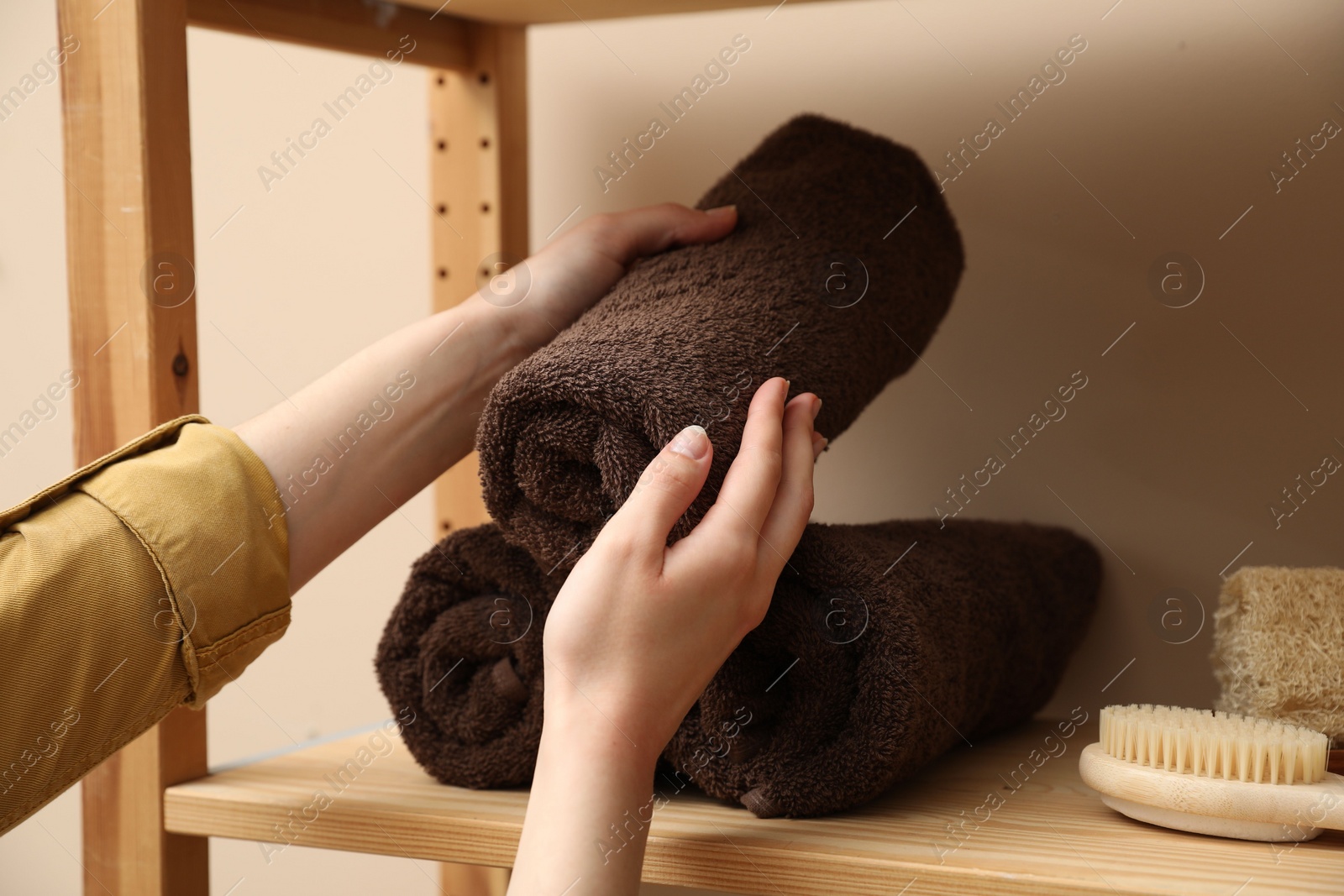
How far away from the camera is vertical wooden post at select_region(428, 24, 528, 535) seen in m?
0.71

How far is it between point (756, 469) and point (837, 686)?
0.09 m

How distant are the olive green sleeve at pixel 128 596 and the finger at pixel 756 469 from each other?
7.7 inches

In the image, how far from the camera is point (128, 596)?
41 cm

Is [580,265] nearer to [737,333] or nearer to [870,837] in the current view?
[737,333]

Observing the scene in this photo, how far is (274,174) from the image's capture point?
759 millimetres

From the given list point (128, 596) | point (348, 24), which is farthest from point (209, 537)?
point (348, 24)

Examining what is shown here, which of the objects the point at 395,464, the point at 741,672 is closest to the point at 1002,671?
the point at 741,672

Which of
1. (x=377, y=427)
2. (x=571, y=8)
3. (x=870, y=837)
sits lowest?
(x=870, y=837)

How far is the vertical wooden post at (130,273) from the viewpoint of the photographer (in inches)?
19.1

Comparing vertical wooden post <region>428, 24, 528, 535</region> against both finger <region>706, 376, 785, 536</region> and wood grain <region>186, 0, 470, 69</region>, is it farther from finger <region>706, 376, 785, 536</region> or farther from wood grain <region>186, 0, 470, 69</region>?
finger <region>706, 376, 785, 536</region>

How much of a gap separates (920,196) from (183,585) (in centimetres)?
37

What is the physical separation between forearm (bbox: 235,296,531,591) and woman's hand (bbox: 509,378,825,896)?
0.53ft

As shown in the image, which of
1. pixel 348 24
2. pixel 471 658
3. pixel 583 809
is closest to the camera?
pixel 583 809

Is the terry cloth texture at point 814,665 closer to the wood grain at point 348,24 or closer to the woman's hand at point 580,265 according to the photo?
the woman's hand at point 580,265
